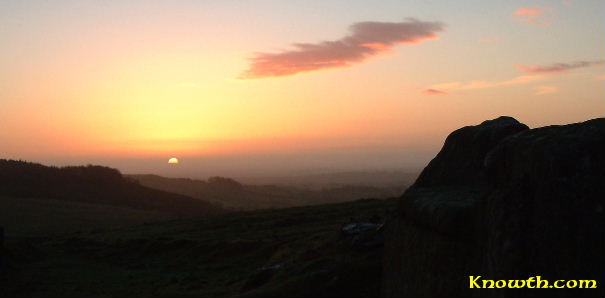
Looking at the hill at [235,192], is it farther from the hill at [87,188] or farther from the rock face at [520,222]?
the rock face at [520,222]

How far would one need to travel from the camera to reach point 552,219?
6.50 m

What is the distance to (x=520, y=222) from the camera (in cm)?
674

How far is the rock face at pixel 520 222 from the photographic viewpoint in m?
6.30

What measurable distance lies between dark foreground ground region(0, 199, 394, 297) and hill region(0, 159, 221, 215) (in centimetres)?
4532

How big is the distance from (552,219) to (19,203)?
256 feet

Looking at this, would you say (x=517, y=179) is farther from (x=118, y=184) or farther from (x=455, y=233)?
(x=118, y=184)

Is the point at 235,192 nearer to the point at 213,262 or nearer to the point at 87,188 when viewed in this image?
the point at 87,188

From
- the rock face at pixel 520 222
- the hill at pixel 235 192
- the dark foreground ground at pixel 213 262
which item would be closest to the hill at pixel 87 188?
the hill at pixel 235 192

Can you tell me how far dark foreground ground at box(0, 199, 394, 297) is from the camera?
12.9 metres

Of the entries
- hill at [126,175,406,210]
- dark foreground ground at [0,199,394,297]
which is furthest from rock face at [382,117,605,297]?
hill at [126,175,406,210]

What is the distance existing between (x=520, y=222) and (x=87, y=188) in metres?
99.8

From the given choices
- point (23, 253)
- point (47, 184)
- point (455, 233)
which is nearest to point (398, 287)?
point (455, 233)

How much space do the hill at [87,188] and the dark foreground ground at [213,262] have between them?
45.3 meters

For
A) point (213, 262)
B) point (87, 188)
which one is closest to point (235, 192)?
point (87, 188)
